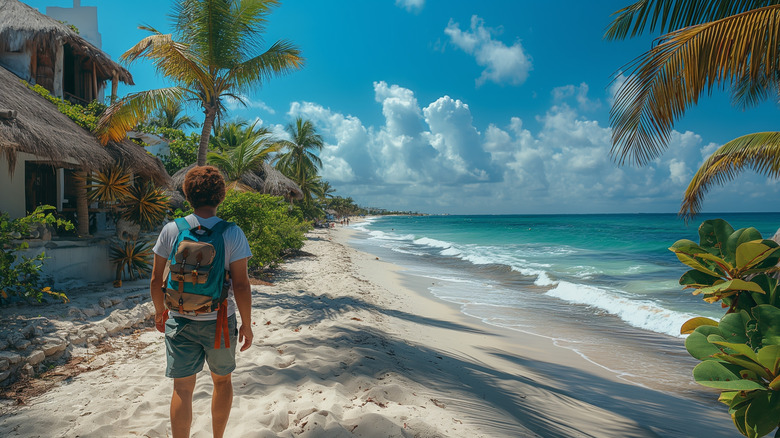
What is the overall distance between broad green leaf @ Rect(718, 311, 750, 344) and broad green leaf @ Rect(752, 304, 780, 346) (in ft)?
0.11

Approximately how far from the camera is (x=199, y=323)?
6.80ft

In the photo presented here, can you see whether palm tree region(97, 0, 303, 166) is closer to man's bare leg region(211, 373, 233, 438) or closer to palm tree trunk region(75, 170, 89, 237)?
palm tree trunk region(75, 170, 89, 237)

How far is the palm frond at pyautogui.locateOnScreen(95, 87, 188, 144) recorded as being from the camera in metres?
6.84

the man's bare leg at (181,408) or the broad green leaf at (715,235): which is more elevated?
the broad green leaf at (715,235)

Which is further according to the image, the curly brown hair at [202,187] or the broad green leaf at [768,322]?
the curly brown hair at [202,187]

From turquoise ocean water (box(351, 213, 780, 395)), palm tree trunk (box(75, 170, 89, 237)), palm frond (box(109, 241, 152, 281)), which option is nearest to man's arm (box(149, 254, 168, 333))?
turquoise ocean water (box(351, 213, 780, 395))

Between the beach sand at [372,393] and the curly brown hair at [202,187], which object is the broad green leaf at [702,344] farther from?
the curly brown hair at [202,187]

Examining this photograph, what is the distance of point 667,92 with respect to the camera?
3.39 metres

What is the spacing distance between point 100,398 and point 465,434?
290cm

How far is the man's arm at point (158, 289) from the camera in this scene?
6.89 feet

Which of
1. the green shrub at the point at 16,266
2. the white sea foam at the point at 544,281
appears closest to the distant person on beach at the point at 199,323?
the green shrub at the point at 16,266

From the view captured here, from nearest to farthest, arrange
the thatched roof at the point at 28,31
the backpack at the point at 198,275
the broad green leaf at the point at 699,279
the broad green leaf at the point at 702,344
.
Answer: the broad green leaf at the point at 702,344, the broad green leaf at the point at 699,279, the backpack at the point at 198,275, the thatched roof at the point at 28,31

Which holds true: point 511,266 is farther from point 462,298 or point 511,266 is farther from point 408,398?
point 408,398

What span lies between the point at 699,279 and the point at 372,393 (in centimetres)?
248
